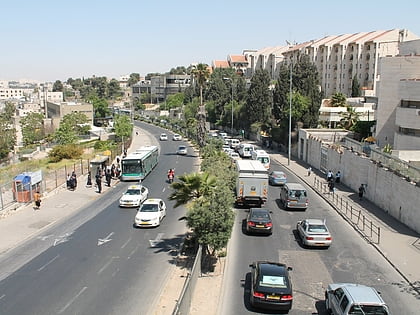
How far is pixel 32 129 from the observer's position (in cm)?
8756

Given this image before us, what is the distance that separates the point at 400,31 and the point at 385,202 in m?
72.0

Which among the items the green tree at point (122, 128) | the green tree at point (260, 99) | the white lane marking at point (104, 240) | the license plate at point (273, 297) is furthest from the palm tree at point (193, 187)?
the green tree at point (260, 99)

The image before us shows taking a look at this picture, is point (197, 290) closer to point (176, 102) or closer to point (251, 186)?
point (251, 186)

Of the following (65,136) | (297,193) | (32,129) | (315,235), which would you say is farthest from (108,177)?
(32,129)

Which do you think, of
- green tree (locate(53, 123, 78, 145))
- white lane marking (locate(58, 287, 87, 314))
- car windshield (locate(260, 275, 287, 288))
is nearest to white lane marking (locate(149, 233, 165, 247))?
white lane marking (locate(58, 287, 87, 314))

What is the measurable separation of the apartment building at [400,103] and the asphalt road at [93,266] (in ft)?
70.8

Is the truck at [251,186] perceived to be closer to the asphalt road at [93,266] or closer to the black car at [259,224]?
the asphalt road at [93,266]

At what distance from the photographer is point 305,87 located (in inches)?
2363

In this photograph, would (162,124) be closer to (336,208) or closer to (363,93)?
(363,93)

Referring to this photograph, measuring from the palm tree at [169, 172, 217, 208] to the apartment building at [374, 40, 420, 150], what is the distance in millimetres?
24293

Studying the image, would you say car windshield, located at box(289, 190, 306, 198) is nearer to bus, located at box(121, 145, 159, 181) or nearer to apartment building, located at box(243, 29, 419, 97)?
bus, located at box(121, 145, 159, 181)

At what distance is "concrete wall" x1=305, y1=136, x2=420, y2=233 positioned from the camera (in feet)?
83.6

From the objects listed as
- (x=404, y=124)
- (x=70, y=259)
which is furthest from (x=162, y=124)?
(x=70, y=259)

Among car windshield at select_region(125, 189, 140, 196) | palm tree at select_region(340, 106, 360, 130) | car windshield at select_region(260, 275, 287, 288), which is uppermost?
palm tree at select_region(340, 106, 360, 130)
